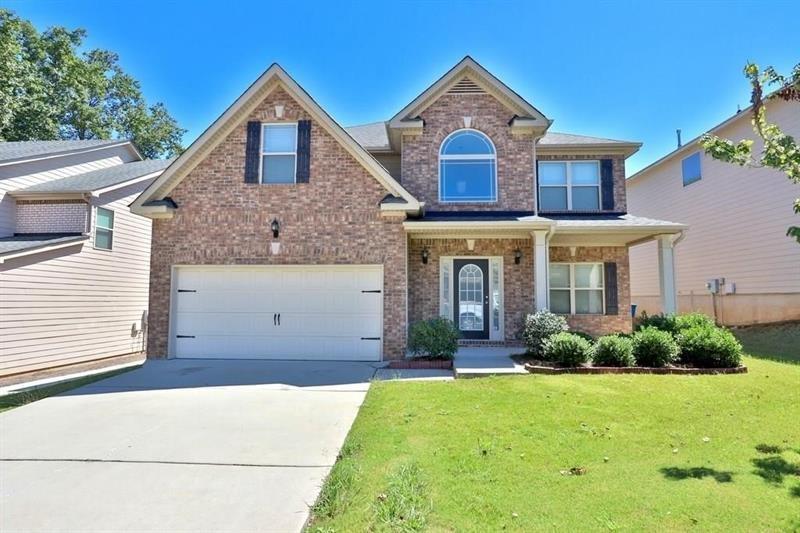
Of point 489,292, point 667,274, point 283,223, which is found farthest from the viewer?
point 489,292

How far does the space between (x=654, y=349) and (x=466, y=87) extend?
26.3 feet

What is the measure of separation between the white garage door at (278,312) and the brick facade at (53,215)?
4623mm

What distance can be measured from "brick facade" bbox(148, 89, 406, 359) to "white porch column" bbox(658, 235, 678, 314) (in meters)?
6.88

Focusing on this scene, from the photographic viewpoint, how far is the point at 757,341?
13203mm

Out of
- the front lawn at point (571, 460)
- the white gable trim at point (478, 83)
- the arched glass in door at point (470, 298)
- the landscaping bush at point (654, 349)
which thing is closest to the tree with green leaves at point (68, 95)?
the white gable trim at point (478, 83)

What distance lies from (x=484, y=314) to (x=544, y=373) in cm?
369

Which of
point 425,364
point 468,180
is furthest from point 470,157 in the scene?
point 425,364

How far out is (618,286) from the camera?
1309 centimetres

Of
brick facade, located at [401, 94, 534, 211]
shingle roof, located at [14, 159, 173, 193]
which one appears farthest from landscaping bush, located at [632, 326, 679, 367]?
shingle roof, located at [14, 159, 173, 193]

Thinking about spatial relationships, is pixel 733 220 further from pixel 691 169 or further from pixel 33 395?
pixel 33 395

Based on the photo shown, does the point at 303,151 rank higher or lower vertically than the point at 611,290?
higher

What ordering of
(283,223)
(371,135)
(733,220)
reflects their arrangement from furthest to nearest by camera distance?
1. (733,220)
2. (371,135)
3. (283,223)

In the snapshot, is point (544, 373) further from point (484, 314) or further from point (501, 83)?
point (501, 83)

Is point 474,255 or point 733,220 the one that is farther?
point 733,220
